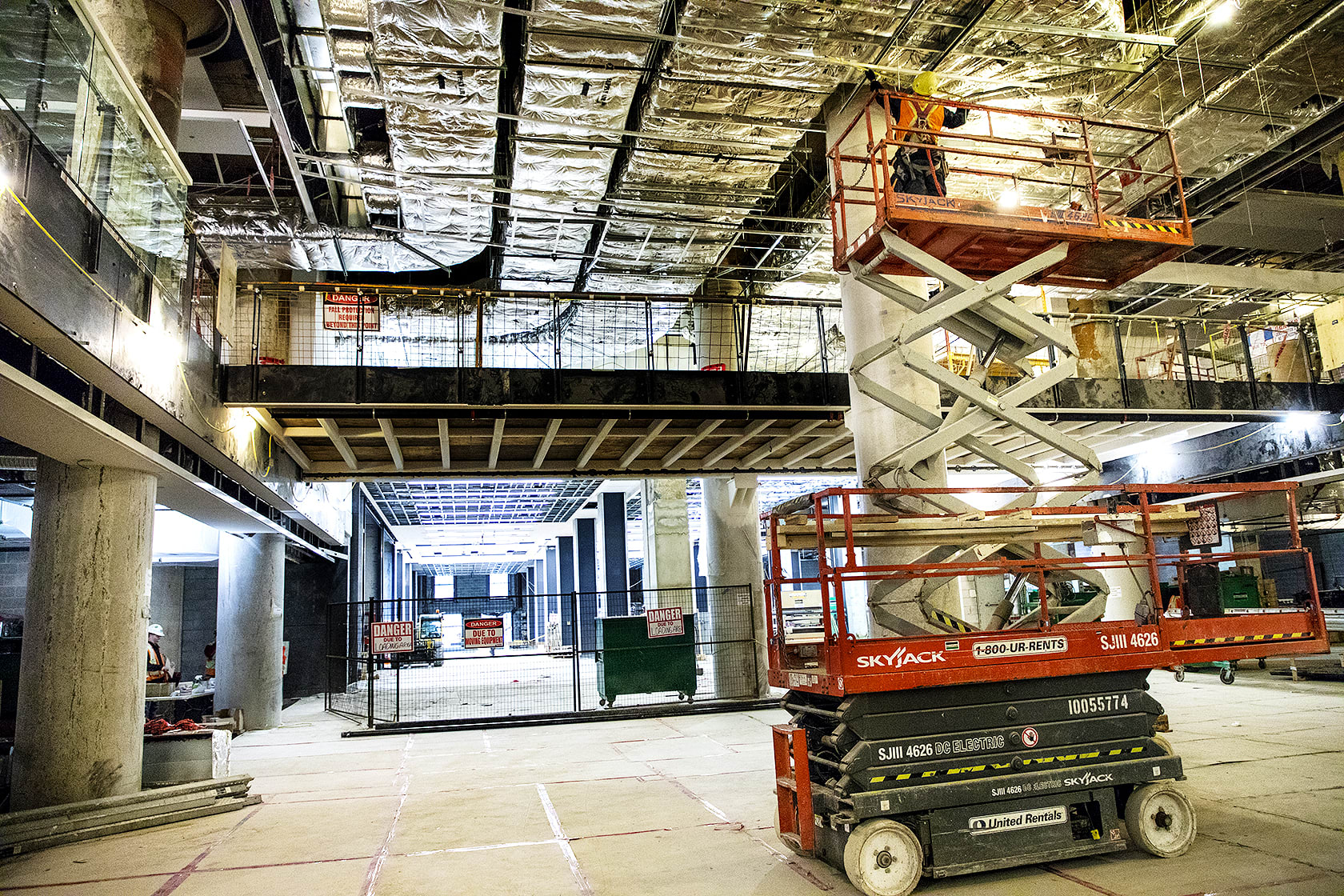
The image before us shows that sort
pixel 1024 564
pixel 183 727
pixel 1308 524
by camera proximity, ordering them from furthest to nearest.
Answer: pixel 1308 524
pixel 183 727
pixel 1024 564

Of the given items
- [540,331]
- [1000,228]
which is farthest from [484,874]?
[540,331]

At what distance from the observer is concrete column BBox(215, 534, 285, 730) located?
16516 millimetres

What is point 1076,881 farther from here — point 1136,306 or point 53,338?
point 1136,306

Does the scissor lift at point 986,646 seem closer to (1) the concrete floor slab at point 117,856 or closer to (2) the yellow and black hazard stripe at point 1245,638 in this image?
(2) the yellow and black hazard stripe at point 1245,638

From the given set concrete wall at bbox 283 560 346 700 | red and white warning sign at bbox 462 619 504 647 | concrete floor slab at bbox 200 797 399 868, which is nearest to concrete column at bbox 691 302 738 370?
red and white warning sign at bbox 462 619 504 647

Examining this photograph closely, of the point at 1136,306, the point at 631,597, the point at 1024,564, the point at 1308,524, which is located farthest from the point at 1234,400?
the point at 631,597

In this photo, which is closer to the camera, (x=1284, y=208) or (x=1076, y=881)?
(x=1076, y=881)

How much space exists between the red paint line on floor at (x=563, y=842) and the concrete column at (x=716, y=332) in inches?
407

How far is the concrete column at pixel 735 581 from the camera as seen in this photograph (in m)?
17.9

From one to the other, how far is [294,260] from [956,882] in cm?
1621

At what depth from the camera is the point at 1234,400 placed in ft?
51.0

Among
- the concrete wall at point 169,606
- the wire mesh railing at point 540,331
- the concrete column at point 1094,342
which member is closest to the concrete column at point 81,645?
the wire mesh railing at point 540,331

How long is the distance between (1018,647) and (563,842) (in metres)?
4.39

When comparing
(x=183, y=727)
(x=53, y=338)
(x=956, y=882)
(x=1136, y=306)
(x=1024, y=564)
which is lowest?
(x=956, y=882)
